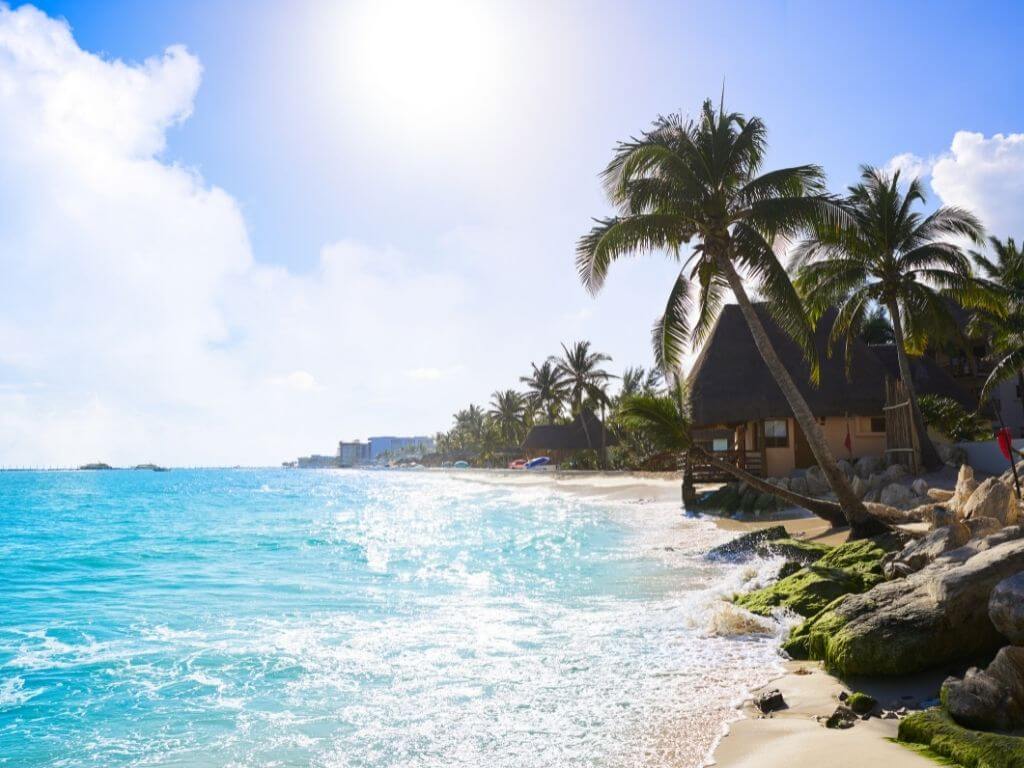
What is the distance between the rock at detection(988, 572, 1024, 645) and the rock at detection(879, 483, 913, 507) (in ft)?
37.4

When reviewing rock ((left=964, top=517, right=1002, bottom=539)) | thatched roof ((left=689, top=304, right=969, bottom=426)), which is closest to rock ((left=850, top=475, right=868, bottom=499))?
thatched roof ((left=689, top=304, right=969, bottom=426))

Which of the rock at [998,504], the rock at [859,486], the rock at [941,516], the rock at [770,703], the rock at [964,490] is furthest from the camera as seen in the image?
the rock at [859,486]

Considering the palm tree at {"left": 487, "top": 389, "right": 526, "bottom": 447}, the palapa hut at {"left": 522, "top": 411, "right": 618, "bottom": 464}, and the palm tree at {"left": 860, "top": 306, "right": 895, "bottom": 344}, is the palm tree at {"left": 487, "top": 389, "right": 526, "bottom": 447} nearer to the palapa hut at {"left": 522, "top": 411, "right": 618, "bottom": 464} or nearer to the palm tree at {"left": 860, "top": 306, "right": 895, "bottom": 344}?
the palapa hut at {"left": 522, "top": 411, "right": 618, "bottom": 464}

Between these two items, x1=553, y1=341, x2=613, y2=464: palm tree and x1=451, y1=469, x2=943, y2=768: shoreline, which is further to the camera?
x1=553, y1=341, x2=613, y2=464: palm tree

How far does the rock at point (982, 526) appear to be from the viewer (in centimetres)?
794

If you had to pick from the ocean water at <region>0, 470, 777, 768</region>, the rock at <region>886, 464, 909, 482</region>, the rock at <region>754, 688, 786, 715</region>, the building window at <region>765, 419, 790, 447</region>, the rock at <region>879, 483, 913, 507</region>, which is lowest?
the ocean water at <region>0, 470, 777, 768</region>

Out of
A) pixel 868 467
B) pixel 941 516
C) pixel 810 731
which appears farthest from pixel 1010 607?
pixel 868 467

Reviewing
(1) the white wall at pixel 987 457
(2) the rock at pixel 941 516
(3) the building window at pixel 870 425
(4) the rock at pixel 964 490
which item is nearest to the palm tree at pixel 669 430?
(4) the rock at pixel 964 490

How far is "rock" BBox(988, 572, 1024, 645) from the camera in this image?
4.67m

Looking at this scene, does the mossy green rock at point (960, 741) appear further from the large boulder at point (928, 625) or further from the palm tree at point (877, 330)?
the palm tree at point (877, 330)

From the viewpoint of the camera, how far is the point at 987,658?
534 centimetres

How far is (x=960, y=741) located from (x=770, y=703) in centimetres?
150

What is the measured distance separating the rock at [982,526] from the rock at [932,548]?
22 cm

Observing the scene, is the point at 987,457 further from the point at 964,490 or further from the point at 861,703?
the point at 861,703
